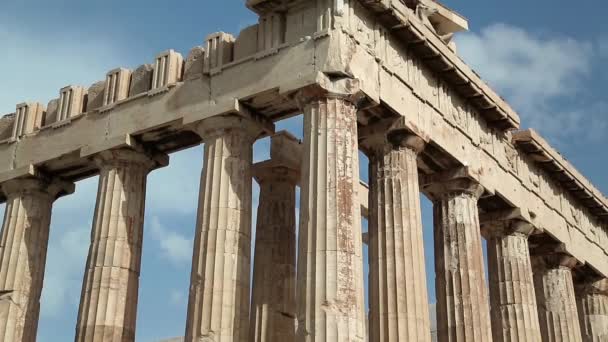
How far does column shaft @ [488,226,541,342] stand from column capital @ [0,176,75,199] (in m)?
14.7

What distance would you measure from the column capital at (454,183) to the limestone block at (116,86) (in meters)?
9.70

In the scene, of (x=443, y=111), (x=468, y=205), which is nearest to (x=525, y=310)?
(x=468, y=205)

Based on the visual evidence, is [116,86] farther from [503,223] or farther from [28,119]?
[503,223]

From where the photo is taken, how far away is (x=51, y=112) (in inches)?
1162

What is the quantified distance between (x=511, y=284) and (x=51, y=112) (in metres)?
16.2

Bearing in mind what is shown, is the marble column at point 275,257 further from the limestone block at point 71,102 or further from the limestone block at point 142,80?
the limestone block at point 71,102

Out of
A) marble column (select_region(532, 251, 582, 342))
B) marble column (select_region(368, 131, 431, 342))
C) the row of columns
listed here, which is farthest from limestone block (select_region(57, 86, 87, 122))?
marble column (select_region(532, 251, 582, 342))

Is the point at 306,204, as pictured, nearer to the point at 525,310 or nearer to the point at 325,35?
the point at 325,35

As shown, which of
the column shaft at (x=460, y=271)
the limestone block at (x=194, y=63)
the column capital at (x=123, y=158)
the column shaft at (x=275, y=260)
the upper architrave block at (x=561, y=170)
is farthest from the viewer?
the upper architrave block at (x=561, y=170)

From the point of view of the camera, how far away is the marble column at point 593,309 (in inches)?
1486

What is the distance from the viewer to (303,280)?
818 inches

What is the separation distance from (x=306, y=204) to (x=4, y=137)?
13671 millimetres

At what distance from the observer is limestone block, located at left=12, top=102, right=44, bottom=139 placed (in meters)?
29.5

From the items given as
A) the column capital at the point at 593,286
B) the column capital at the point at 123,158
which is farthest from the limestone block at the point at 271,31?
the column capital at the point at 593,286
